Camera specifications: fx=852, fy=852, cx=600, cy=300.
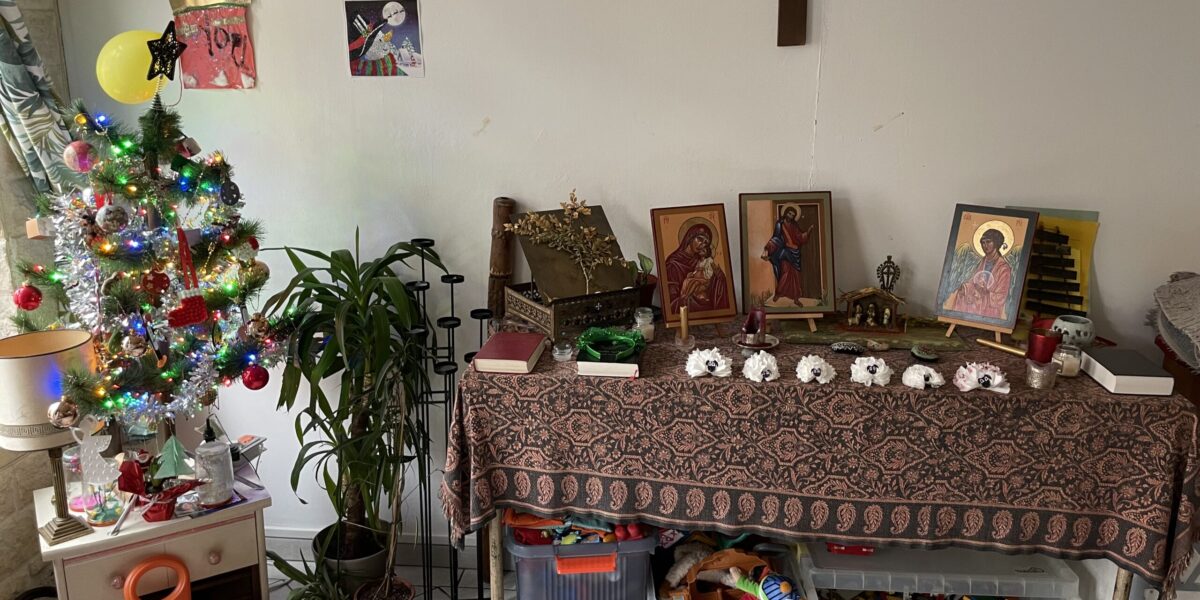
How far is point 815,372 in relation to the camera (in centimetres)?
194

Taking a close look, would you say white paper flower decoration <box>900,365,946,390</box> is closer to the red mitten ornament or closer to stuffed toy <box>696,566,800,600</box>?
stuffed toy <box>696,566,800,600</box>

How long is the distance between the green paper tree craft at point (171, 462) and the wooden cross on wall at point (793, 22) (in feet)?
6.09

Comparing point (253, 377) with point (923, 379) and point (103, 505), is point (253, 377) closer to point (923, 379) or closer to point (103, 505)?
point (103, 505)

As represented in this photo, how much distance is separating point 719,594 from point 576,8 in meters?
1.63

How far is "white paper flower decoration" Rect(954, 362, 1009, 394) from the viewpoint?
190cm

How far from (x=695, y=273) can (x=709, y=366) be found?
0.37m

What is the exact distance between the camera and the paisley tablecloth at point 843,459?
1.90 meters

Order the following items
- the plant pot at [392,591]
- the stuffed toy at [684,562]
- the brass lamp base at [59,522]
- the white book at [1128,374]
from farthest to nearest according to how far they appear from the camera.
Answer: the plant pot at [392,591], the stuffed toy at [684,562], the brass lamp base at [59,522], the white book at [1128,374]

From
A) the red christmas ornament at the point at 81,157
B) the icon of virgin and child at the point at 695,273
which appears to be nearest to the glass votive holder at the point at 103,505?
the red christmas ornament at the point at 81,157

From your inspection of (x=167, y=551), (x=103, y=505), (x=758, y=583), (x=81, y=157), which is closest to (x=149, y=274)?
(x=81, y=157)

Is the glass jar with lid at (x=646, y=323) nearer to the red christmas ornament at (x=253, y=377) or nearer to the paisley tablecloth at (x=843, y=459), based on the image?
the paisley tablecloth at (x=843, y=459)

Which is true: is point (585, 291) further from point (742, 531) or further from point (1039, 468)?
point (1039, 468)

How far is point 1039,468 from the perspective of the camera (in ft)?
6.34

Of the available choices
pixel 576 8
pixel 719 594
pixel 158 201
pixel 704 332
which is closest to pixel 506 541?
pixel 719 594
